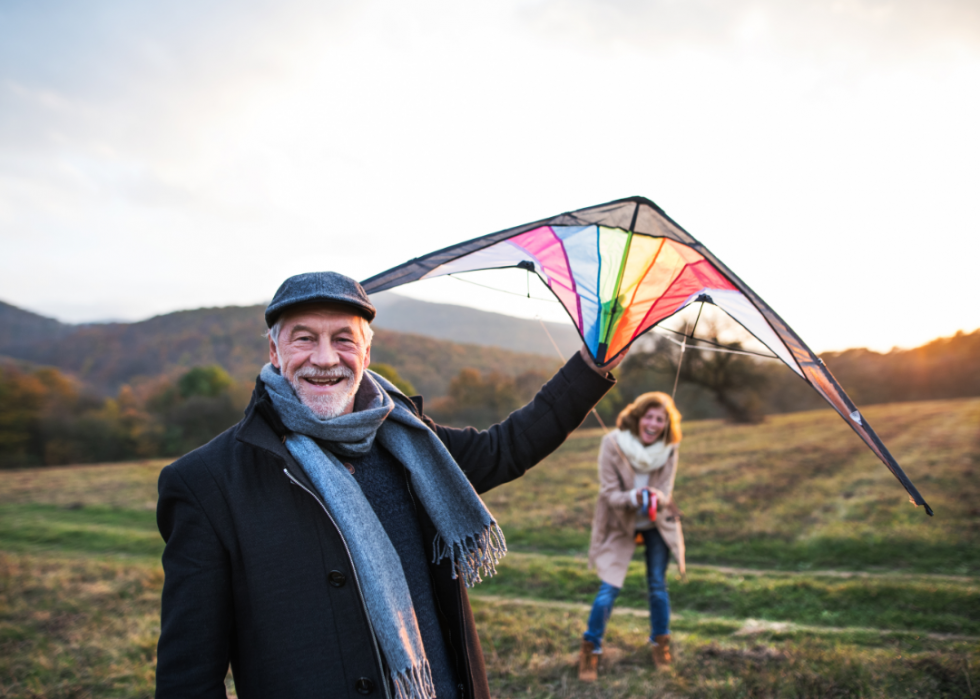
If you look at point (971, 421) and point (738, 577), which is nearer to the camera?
point (738, 577)

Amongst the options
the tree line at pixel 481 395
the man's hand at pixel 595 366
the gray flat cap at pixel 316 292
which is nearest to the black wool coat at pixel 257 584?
the gray flat cap at pixel 316 292

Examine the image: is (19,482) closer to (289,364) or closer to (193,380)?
(193,380)

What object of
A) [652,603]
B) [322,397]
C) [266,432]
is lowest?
[652,603]

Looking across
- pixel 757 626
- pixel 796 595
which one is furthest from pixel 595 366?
pixel 796 595

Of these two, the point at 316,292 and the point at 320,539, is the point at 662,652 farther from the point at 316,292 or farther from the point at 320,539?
the point at 316,292

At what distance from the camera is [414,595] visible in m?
1.88

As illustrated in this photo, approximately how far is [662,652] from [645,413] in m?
2.05

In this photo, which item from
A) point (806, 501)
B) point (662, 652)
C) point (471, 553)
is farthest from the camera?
point (806, 501)

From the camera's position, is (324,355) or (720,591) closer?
(324,355)

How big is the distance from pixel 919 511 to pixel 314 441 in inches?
425

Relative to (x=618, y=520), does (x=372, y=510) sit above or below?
above

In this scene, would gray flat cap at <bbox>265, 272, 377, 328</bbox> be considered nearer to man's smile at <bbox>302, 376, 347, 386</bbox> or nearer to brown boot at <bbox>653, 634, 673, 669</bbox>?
man's smile at <bbox>302, 376, 347, 386</bbox>

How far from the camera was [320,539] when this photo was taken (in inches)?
64.6

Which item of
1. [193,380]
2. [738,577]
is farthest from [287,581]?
[193,380]
